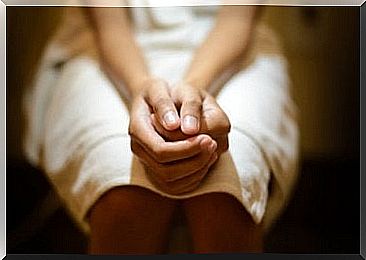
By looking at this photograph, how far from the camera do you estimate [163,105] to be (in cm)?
101

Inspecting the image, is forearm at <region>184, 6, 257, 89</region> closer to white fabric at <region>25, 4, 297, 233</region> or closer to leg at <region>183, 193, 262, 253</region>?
white fabric at <region>25, 4, 297, 233</region>

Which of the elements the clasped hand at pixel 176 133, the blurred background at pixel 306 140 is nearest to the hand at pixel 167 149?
the clasped hand at pixel 176 133

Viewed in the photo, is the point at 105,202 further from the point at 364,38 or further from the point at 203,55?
the point at 364,38

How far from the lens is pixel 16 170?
A: 1.04 m

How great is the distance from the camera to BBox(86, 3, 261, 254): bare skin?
1.01 meters

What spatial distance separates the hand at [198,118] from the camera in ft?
3.29

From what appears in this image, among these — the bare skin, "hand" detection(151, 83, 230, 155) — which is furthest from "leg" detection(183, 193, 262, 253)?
"hand" detection(151, 83, 230, 155)

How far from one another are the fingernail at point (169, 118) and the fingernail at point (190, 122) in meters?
0.02

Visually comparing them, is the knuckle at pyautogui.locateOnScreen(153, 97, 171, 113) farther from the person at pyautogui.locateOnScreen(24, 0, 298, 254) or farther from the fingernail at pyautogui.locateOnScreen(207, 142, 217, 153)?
the fingernail at pyautogui.locateOnScreen(207, 142, 217, 153)

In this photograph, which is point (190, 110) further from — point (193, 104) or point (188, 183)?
point (188, 183)

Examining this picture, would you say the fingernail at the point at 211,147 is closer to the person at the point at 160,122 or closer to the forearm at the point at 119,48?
the person at the point at 160,122

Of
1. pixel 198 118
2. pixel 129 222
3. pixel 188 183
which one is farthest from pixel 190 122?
pixel 129 222

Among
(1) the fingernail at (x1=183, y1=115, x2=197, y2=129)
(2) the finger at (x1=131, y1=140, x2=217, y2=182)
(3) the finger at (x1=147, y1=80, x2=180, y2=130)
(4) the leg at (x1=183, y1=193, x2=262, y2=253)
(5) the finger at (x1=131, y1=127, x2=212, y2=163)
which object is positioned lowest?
(4) the leg at (x1=183, y1=193, x2=262, y2=253)

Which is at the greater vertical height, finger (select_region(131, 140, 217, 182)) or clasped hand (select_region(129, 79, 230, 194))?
clasped hand (select_region(129, 79, 230, 194))
